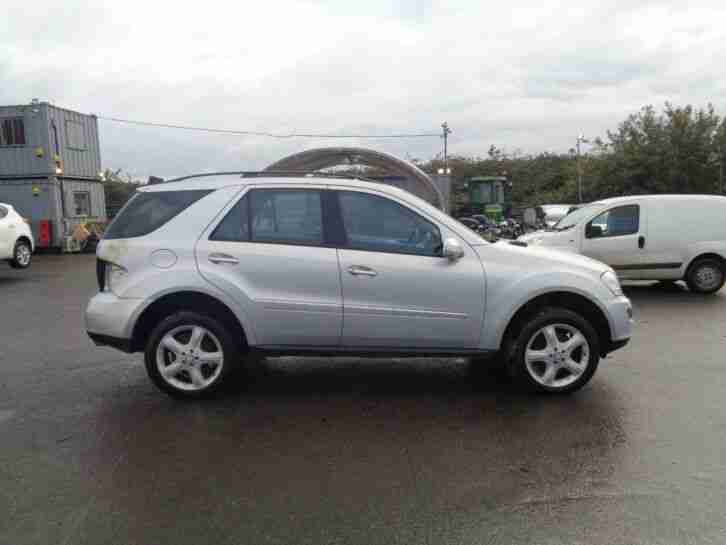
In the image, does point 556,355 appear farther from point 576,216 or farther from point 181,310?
point 576,216

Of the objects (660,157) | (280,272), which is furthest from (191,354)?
(660,157)

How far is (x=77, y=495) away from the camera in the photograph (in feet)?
10.6

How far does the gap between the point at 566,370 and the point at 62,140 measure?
16.9 meters

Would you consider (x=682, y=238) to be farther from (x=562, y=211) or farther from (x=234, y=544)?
(x=562, y=211)

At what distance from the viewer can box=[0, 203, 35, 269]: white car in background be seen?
12086mm

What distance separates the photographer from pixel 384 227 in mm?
4637

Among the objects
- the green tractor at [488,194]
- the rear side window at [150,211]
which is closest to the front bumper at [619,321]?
the rear side window at [150,211]

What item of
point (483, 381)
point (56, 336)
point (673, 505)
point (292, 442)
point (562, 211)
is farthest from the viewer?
point (562, 211)

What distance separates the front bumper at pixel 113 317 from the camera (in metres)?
4.56

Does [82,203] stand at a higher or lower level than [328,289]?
higher

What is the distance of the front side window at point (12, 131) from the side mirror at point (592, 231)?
1535 centimetres

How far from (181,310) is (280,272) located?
87 centimetres

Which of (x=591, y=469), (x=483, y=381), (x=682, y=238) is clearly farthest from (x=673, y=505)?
(x=682, y=238)

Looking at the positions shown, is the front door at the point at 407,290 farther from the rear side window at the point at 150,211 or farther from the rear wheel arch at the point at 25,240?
the rear wheel arch at the point at 25,240
